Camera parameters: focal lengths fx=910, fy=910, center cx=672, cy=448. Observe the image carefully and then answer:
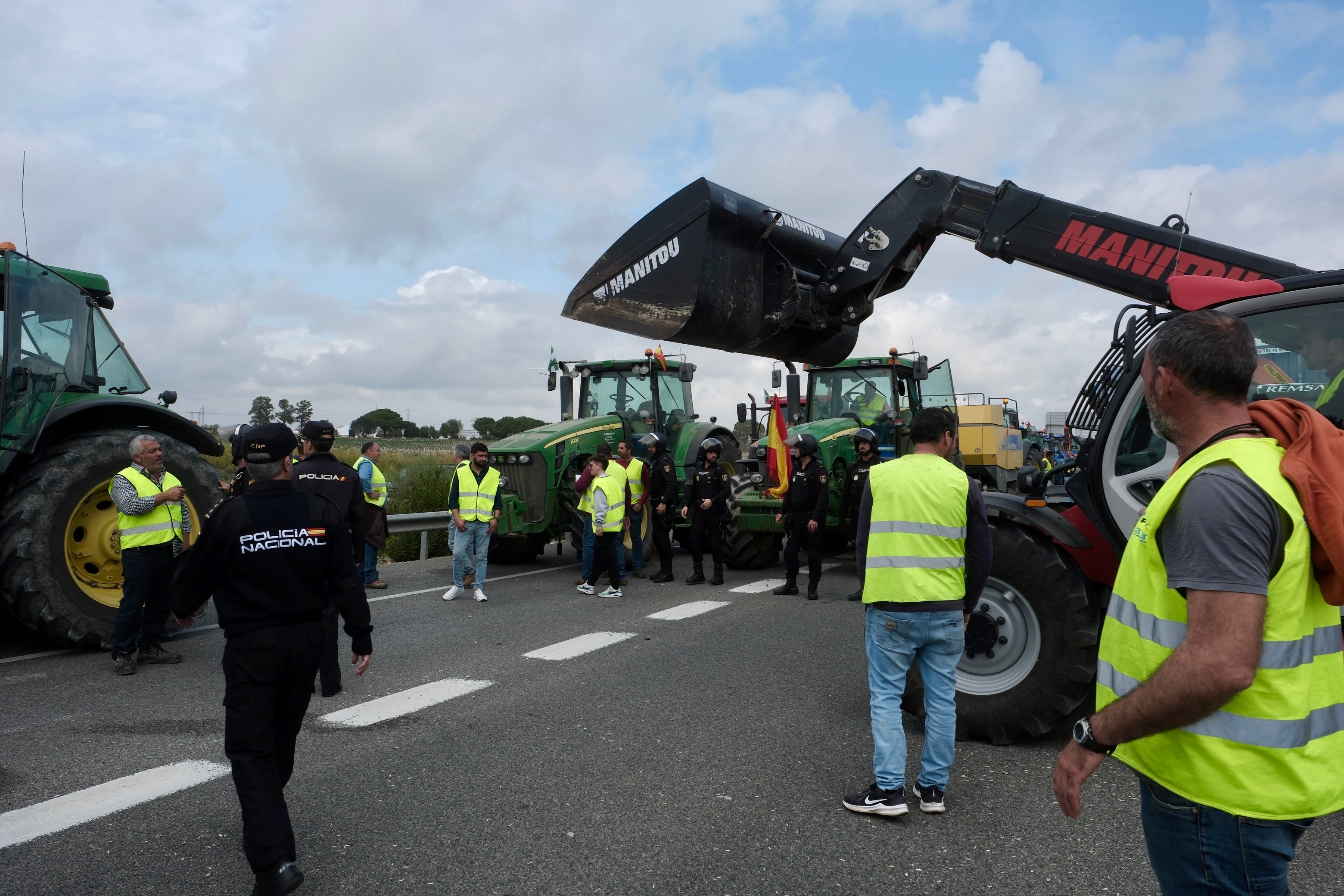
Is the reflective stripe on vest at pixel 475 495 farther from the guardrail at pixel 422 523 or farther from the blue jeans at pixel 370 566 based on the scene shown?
the guardrail at pixel 422 523

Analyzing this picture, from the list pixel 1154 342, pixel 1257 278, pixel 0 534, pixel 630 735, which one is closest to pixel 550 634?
pixel 630 735

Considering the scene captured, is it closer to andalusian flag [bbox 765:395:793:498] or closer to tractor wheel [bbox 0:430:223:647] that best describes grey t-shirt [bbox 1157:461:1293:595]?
tractor wheel [bbox 0:430:223:647]

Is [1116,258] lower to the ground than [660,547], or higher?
higher

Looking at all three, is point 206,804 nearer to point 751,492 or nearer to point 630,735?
point 630,735

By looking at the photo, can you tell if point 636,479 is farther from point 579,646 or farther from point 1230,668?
point 1230,668

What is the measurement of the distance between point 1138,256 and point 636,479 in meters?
6.83

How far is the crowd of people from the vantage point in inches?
67.2

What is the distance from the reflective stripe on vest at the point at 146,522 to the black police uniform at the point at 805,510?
19.3 ft

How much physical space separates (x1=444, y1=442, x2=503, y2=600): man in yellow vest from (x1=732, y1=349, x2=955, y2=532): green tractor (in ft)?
10.6

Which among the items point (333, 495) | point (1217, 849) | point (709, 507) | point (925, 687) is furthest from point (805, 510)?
point (1217, 849)

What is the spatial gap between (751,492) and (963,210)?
5836mm

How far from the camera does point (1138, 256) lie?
5.35 m

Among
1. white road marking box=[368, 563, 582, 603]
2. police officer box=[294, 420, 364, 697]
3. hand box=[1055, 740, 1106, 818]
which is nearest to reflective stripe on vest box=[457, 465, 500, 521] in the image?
white road marking box=[368, 563, 582, 603]

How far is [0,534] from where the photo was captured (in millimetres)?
6270
